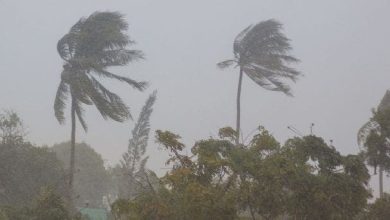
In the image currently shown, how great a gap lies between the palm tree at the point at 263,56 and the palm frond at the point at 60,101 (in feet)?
29.0

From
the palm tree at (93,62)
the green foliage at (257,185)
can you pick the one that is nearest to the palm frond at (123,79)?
the palm tree at (93,62)

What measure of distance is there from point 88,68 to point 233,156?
14.9 m

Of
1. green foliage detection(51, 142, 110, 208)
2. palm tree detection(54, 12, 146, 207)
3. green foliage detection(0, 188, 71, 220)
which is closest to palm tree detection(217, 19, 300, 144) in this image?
palm tree detection(54, 12, 146, 207)

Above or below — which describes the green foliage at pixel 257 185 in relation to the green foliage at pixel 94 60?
below

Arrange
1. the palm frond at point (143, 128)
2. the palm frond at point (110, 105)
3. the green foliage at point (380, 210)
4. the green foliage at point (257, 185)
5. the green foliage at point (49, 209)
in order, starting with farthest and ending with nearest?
the palm frond at point (143, 128) → the palm frond at point (110, 105) → the green foliage at point (380, 210) → the green foliage at point (49, 209) → the green foliage at point (257, 185)

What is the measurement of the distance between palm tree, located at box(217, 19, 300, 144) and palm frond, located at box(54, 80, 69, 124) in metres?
8.83

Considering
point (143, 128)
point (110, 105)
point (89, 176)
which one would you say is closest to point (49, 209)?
point (110, 105)

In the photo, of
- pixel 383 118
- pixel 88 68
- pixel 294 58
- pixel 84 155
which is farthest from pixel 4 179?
pixel 84 155

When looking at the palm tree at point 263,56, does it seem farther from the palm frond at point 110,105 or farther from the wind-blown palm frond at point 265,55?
the palm frond at point 110,105

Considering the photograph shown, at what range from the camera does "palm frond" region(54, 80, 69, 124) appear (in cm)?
2158

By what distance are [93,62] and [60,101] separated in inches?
92.6

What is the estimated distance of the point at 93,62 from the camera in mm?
21953

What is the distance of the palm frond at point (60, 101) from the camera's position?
70.8 feet

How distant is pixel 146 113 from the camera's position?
3797 centimetres
